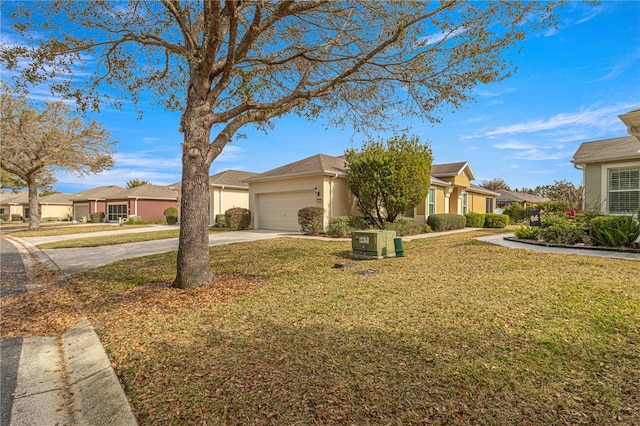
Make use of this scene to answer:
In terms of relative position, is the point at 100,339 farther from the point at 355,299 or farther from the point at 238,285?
the point at 355,299

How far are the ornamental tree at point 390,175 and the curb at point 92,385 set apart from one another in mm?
12222

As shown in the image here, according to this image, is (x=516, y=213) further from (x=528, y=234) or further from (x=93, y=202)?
(x=93, y=202)

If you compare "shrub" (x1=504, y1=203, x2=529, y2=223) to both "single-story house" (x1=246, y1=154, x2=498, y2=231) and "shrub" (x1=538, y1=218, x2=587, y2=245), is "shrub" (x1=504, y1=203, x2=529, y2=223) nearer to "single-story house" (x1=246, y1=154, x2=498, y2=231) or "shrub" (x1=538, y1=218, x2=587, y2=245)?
"single-story house" (x1=246, y1=154, x2=498, y2=231)

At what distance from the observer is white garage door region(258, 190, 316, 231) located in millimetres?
16891

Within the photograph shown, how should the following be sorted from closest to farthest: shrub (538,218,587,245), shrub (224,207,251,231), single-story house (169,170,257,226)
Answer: shrub (538,218,587,245) → shrub (224,207,251,231) → single-story house (169,170,257,226)

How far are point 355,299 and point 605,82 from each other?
983 cm

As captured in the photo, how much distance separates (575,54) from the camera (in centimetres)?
739

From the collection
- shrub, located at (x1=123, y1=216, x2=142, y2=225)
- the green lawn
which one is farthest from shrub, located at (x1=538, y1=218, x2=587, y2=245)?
shrub, located at (x1=123, y1=216, x2=142, y2=225)

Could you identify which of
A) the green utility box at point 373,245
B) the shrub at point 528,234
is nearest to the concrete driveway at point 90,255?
the green utility box at point 373,245

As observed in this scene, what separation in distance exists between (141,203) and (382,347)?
123ft

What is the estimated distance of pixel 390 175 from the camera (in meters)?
14.2

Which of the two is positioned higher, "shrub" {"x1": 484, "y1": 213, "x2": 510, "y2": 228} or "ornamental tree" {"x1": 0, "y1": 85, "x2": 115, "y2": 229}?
"ornamental tree" {"x1": 0, "y1": 85, "x2": 115, "y2": 229}

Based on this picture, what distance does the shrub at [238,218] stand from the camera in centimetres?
1903

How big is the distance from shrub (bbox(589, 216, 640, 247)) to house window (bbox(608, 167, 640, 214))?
401 centimetres
